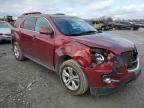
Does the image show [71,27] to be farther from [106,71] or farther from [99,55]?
[106,71]

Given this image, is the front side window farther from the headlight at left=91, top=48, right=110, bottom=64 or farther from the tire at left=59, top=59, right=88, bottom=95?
the headlight at left=91, top=48, right=110, bottom=64

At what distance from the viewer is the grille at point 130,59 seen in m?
3.60

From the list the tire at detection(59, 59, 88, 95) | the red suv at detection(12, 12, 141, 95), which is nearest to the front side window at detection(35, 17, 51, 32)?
the red suv at detection(12, 12, 141, 95)

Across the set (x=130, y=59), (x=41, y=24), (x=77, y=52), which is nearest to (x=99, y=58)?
(x=77, y=52)

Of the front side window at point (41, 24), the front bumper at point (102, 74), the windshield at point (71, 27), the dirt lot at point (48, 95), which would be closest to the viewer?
the front bumper at point (102, 74)

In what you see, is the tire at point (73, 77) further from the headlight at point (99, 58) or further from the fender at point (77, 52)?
the headlight at point (99, 58)

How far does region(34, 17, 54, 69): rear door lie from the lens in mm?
4414

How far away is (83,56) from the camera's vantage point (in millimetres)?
3473

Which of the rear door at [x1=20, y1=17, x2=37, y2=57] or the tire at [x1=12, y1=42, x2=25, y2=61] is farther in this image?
the tire at [x1=12, y1=42, x2=25, y2=61]

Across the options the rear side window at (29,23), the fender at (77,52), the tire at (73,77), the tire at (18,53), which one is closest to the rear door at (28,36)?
the rear side window at (29,23)

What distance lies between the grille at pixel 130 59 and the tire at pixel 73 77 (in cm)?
88

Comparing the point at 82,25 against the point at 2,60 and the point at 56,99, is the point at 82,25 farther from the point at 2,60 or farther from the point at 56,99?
the point at 2,60

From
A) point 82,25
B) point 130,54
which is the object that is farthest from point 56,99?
point 82,25

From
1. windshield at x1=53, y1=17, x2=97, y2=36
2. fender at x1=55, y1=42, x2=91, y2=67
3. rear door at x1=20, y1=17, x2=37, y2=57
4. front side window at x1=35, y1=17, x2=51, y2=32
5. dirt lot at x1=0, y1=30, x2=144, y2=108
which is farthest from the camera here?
rear door at x1=20, y1=17, x2=37, y2=57
